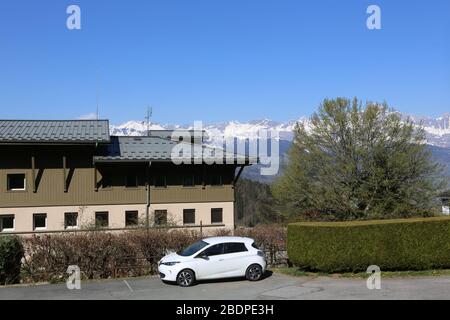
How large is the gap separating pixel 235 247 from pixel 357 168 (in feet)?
81.2

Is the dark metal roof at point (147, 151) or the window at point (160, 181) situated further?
the window at point (160, 181)

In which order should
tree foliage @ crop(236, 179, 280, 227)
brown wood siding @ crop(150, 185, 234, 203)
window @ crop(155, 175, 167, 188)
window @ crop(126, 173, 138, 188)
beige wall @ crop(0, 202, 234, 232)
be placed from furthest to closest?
tree foliage @ crop(236, 179, 280, 227), window @ crop(155, 175, 167, 188), brown wood siding @ crop(150, 185, 234, 203), window @ crop(126, 173, 138, 188), beige wall @ crop(0, 202, 234, 232)

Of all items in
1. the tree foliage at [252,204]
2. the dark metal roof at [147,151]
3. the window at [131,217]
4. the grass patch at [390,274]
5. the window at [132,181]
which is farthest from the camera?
the tree foliage at [252,204]

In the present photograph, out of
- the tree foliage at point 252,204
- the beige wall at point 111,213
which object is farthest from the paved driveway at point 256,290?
the tree foliage at point 252,204

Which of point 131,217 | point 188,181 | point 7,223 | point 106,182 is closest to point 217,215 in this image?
point 188,181

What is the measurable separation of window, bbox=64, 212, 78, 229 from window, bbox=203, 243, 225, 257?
18.5 metres

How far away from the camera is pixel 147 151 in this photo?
3841cm

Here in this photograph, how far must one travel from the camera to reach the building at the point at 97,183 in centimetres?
3538

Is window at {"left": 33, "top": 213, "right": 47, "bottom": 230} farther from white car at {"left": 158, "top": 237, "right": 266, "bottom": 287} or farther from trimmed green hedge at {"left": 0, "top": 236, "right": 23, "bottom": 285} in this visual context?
white car at {"left": 158, "top": 237, "right": 266, "bottom": 287}

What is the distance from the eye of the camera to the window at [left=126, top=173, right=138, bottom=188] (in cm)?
3725

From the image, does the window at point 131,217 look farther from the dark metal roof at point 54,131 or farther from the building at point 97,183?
the dark metal roof at point 54,131

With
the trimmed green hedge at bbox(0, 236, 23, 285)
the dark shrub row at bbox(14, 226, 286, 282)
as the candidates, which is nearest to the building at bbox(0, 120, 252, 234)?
the dark shrub row at bbox(14, 226, 286, 282)

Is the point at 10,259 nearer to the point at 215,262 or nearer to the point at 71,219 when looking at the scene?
the point at 215,262

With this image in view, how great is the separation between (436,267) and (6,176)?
25.7 meters
